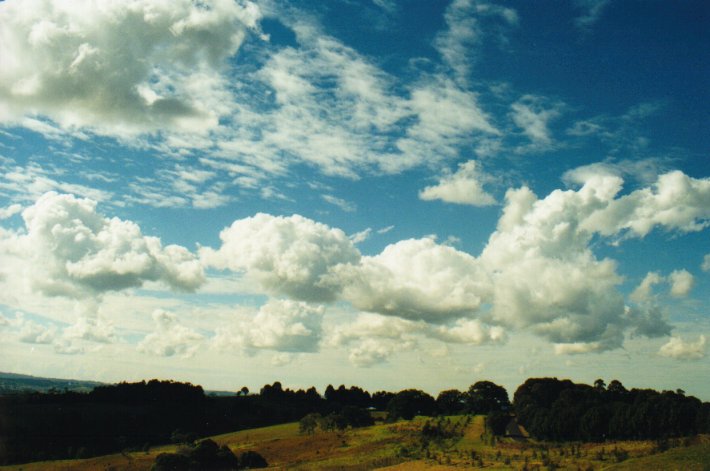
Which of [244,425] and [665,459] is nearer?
[665,459]

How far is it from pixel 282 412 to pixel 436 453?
105 metres

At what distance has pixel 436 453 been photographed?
6756 centimetres

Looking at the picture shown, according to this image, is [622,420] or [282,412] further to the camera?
[282,412]

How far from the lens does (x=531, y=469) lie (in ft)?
155

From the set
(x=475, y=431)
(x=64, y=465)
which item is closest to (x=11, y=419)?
(x=64, y=465)

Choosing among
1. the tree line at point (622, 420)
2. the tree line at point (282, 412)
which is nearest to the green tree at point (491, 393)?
the tree line at point (282, 412)

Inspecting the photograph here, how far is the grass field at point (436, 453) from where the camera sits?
155 feet

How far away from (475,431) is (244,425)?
252ft

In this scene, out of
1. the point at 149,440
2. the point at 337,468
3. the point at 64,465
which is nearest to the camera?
the point at 337,468

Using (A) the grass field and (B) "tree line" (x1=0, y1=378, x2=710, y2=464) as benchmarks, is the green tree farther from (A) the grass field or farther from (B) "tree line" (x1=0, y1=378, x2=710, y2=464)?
(A) the grass field

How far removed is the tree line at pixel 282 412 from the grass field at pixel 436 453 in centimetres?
883

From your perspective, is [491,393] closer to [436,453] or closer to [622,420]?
[622,420]

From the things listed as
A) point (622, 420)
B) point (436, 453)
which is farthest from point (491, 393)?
point (436, 453)

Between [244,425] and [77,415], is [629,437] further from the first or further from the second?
[77,415]
